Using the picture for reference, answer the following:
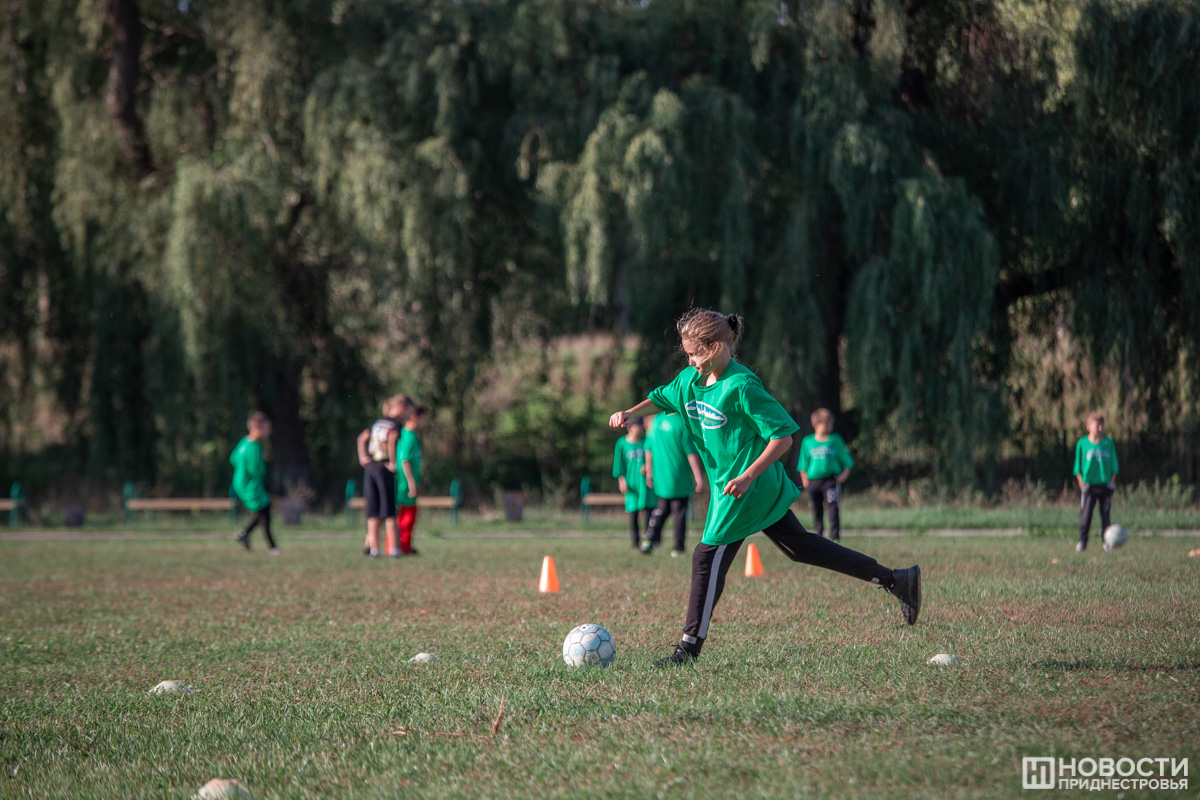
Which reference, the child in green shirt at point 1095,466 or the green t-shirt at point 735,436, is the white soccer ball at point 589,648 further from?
the child in green shirt at point 1095,466

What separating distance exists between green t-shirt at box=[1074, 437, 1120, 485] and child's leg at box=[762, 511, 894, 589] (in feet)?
25.2

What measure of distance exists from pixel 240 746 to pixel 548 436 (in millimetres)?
23002

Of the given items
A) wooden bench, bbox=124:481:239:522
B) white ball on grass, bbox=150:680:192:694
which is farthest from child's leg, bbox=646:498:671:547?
wooden bench, bbox=124:481:239:522

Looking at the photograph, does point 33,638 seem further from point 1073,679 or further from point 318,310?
point 318,310

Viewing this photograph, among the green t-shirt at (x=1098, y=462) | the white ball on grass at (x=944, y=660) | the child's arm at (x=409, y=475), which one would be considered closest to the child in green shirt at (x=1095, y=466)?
the green t-shirt at (x=1098, y=462)

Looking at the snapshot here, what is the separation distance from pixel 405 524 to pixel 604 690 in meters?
9.09

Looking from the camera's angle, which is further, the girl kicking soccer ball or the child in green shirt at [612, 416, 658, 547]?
the child in green shirt at [612, 416, 658, 547]

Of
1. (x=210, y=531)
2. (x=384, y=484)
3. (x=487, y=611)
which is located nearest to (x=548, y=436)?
(x=210, y=531)

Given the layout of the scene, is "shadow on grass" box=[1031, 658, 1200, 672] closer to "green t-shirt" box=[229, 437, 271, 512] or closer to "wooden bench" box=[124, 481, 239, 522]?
"green t-shirt" box=[229, 437, 271, 512]

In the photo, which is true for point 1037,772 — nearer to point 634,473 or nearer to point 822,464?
point 822,464

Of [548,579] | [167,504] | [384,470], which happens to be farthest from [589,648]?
Answer: [167,504]

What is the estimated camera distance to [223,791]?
149 inches

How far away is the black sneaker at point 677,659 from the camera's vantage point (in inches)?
226

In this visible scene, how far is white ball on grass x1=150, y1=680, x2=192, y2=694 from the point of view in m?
5.52
